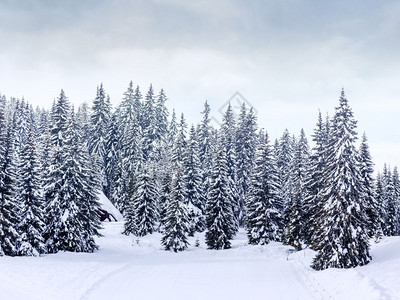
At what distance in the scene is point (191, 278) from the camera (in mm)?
22359

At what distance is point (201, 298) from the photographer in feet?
57.0

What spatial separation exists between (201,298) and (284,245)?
23.0m

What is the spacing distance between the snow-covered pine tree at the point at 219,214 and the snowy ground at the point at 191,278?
7345 mm

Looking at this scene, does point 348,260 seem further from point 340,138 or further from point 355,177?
point 340,138


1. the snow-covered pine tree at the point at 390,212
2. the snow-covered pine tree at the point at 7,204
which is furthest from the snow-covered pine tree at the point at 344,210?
the snow-covered pine tree at the point at 390,212

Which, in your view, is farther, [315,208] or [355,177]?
[315,208]

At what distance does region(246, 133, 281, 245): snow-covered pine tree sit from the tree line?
0.43 feet

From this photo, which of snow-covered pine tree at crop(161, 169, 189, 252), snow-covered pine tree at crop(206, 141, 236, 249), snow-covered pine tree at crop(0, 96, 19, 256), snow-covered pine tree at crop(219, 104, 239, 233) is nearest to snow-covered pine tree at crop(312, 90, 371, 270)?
snow-covered pine tree at crop(206, 141, 236, 249)

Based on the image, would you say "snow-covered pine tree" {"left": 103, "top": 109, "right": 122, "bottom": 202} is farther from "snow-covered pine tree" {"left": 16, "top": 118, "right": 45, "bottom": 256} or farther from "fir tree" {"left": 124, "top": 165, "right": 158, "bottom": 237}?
"snow-covered pine tree" {"left": 16, "top": 118, "right": 45, "bottom": 256}

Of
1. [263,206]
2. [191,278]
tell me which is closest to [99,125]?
[263,206]

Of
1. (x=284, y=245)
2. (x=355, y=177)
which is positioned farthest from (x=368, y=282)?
(x=284, y=245)

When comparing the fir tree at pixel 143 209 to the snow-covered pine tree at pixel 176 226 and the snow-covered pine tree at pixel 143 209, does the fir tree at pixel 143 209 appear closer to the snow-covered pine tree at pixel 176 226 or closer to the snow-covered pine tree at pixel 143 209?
the snow-covered pine tree at pixel 143 209

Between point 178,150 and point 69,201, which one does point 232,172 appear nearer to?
point 178,150

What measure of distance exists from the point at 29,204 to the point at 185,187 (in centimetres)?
2174
